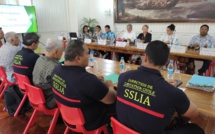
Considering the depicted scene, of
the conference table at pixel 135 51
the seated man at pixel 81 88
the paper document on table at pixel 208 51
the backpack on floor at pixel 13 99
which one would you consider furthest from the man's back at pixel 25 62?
the paper document on table at pixel 208 51

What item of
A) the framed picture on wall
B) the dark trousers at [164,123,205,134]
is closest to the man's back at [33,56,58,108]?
the dark trousers at [164,123,205,134]

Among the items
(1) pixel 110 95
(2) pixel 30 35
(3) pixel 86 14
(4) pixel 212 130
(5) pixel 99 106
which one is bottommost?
(4) pixel 212 130

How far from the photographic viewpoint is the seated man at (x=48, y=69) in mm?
1678

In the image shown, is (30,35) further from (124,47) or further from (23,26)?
(23,26)

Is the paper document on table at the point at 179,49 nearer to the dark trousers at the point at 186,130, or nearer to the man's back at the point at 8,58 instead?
the dark trousers at the point at 186,130

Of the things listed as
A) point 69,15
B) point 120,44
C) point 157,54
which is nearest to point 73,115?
point 157,54

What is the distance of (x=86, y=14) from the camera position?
656 cm

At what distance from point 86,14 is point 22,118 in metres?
5.01

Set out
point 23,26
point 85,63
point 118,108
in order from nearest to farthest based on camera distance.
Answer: point 118,108 → point 85,63 → point 23,26

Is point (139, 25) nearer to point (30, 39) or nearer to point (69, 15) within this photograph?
point (69, 15)

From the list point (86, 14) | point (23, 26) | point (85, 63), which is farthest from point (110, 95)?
point (86, 14)

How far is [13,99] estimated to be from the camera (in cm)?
242

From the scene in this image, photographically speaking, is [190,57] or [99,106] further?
[190,57]

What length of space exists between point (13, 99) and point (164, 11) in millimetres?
4258
